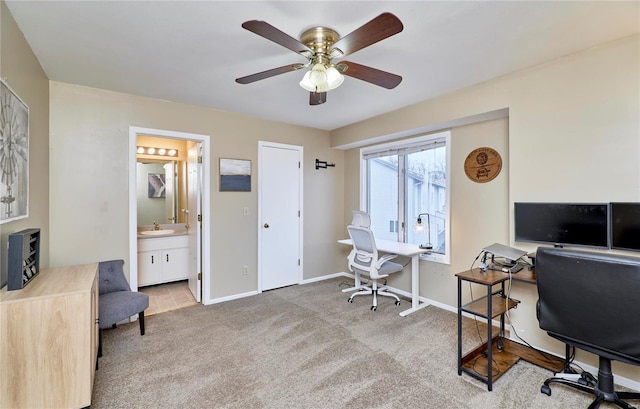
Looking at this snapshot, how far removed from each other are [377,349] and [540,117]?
2.46 m

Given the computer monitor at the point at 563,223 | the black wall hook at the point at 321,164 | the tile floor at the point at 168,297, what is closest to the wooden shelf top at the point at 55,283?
the tile floor at the point at 168,297

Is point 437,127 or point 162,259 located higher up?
point 437,127

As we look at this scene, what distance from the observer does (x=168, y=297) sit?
396 centimetres

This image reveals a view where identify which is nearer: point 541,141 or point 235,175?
point 541,141

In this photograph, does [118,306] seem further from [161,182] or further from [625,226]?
[625,226]

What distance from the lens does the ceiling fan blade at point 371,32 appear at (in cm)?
137

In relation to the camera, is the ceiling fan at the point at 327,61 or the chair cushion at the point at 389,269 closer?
the ceiling fan at the point at 327,61

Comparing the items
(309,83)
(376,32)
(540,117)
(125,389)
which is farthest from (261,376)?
(540,117)

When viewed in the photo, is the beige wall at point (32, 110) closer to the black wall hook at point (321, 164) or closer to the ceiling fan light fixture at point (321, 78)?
the ceiling fan light fixture at point (321, 78)

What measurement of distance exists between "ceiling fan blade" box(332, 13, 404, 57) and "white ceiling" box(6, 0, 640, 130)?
0.74 feet

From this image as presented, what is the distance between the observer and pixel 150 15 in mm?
1778

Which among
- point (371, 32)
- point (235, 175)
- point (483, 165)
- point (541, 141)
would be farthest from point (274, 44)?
point (483, 165)

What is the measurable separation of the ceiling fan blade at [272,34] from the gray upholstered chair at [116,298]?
8.41 feet

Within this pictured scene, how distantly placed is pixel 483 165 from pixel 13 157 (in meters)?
3.91
